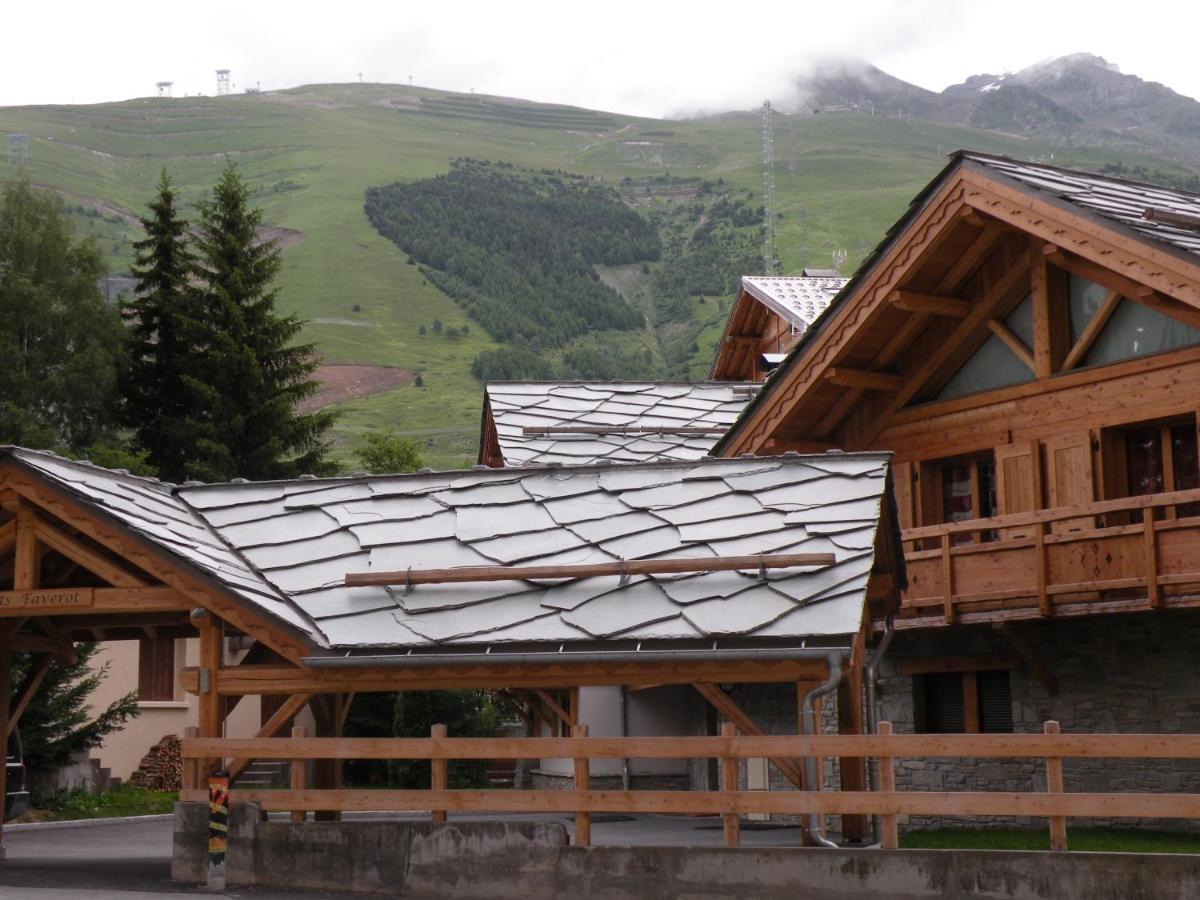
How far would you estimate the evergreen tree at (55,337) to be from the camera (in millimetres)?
42750

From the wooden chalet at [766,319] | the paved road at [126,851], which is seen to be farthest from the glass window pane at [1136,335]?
the wooden chalet at [766,319]

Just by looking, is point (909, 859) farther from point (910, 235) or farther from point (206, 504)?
point (910, 235)

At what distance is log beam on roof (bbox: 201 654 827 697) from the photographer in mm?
13266

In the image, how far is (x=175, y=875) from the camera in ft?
45.8

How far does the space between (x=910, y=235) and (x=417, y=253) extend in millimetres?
137594

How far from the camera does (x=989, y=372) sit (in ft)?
70.3

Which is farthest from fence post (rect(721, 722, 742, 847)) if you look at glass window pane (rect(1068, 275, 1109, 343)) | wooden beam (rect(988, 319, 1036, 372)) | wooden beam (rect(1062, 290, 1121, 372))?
wooden beam (rect(988, 319, 1036, 372))

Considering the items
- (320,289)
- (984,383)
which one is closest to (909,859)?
(984,383)

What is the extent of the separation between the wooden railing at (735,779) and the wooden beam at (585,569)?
1.57 m

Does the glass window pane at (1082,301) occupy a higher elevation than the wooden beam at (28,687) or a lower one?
higher

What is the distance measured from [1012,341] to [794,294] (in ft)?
57.1

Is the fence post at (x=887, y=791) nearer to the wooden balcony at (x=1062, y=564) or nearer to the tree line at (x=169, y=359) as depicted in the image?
the wooden balcony at (x=1062, y=564)

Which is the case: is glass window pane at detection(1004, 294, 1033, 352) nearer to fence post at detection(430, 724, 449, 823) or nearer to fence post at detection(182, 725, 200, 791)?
fence post at detection(430, 724, 449, 823)

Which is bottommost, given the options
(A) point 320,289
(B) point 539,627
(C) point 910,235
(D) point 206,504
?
(B) point 539,627
